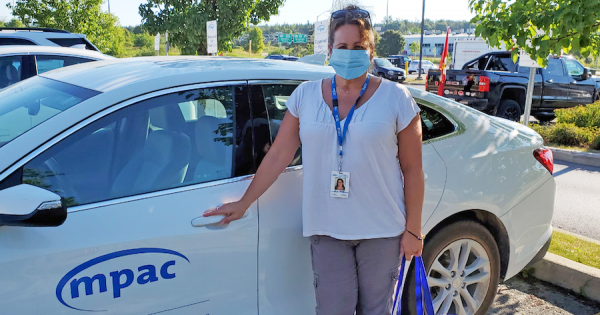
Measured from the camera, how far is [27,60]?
19.9 ft

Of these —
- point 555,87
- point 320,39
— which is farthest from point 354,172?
point 555,87

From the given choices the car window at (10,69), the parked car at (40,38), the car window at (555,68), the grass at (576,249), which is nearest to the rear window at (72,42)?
the parked car at (40,38)

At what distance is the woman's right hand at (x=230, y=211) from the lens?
2.13m

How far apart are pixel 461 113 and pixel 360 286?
1.32 meters

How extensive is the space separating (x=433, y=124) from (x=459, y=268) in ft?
2.81

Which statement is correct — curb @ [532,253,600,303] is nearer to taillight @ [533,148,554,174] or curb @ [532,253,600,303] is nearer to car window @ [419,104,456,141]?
taillight @ [533,148,554,174]

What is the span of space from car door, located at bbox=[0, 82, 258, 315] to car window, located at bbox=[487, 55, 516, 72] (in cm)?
1195

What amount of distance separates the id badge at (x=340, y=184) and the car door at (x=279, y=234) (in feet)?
1.10

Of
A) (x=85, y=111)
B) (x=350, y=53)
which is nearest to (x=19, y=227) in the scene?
(x=85, y=111)

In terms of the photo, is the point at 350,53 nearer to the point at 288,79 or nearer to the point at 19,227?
the point at 288,79

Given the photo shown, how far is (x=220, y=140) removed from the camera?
236 cm

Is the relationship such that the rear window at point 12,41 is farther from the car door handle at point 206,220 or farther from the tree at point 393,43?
the tree at point 393,43

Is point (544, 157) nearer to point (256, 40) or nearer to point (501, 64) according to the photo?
point (501, 64)

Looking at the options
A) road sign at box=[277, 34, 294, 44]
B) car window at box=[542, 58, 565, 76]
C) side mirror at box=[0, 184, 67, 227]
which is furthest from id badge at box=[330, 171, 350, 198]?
road sign at box=[277, 34, 294, 44]
